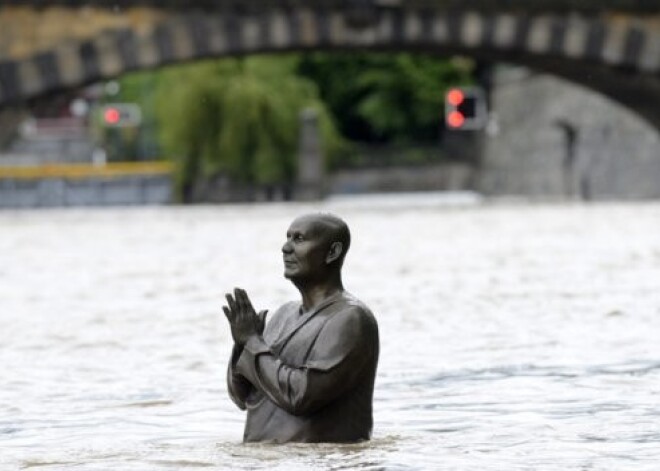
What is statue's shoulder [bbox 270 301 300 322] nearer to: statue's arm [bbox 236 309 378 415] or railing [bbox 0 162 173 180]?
statue's arm [bbox 236 309 378 415]

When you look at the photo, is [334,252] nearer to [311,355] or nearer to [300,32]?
[311,355]

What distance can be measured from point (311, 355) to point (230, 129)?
53671 millimetres

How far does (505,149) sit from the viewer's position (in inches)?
2613

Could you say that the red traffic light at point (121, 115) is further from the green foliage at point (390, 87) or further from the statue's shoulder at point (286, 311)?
the statue's shoulder at point (286, 311)

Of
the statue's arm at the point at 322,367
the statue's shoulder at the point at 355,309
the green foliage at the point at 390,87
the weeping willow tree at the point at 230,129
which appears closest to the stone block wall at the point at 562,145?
the weeping willow tree at the point at 230,129

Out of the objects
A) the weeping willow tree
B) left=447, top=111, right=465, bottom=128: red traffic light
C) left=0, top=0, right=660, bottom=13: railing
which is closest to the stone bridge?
left=0, top=0, right=660, bottom=13: railing

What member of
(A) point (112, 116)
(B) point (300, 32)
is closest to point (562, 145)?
(B) point (300, 32)

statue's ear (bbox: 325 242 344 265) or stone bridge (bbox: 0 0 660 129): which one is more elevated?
stone bridge (bbox: 0 0 660 129)

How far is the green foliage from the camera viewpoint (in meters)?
77.2

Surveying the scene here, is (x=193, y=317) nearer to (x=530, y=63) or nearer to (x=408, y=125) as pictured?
(x=530, y=63)

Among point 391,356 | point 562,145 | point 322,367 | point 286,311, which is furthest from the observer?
point 562,145

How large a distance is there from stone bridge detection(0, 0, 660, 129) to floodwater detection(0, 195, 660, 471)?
52.7 ft

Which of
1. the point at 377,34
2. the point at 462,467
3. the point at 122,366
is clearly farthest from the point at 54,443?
the point at 377,34

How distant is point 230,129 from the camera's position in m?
61.7
